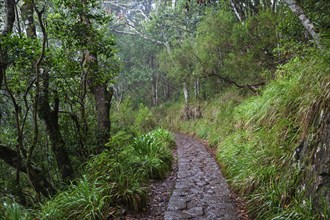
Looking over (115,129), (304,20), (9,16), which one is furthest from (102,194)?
(115,129)

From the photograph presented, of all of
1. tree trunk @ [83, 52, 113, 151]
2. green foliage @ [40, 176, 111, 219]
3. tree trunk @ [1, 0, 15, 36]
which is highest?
tree trunk @ [1, 0, 15, 36]

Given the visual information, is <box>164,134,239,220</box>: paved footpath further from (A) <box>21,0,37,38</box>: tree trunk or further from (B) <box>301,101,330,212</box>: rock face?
(A) <box>21,0,37,38</box>: tree trunk

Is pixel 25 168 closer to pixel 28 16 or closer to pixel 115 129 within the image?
pixel 28 16

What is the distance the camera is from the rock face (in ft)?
10.0

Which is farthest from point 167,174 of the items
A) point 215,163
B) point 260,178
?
point 260,178

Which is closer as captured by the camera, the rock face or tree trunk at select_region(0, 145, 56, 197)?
the rock face

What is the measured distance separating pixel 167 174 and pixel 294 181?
3.70 meters

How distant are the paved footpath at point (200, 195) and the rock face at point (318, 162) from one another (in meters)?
1.42

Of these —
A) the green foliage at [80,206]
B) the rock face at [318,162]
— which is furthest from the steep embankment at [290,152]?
the green foliage at [80,206]

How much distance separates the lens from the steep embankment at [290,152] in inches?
128

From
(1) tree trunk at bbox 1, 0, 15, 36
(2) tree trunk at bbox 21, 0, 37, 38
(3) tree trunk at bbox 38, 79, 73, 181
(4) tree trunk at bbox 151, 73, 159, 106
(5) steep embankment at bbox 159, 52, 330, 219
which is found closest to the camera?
(5) steep embankment at bbox 159, 52, 330, 219

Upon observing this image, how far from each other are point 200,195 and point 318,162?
99.6 inches

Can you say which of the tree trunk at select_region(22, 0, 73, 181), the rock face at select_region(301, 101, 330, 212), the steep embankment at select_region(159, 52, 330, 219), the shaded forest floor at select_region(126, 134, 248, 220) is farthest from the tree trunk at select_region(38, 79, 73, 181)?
the rock face at select_region(301, 101, 330, 212)

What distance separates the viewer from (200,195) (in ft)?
17.1
